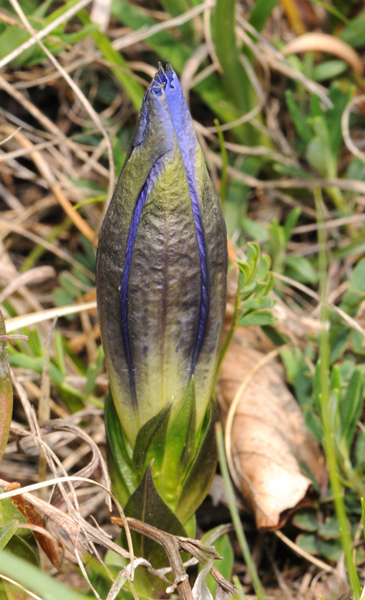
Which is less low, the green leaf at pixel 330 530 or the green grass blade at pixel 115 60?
the green grass blade at pixel 115 60

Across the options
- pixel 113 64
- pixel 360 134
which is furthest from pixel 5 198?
pixel 360 134

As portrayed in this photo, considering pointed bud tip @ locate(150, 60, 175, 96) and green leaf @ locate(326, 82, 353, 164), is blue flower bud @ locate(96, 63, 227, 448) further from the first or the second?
green leaf @ locate(326, 82, 353, 164)

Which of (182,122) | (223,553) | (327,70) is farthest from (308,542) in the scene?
(327,70)

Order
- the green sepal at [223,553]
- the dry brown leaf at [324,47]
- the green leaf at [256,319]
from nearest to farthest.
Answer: the green sepal at [223,553], the green leaf at [256,319], the dry brown leaf at [324,47]

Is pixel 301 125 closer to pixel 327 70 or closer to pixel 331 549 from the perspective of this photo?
pixel 327 70

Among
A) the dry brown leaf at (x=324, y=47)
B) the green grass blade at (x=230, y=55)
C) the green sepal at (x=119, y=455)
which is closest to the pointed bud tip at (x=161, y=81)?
the green sepal at (x=119, y=455)

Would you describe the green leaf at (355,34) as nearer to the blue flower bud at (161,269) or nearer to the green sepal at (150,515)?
the blue flower bud at (161,269)
